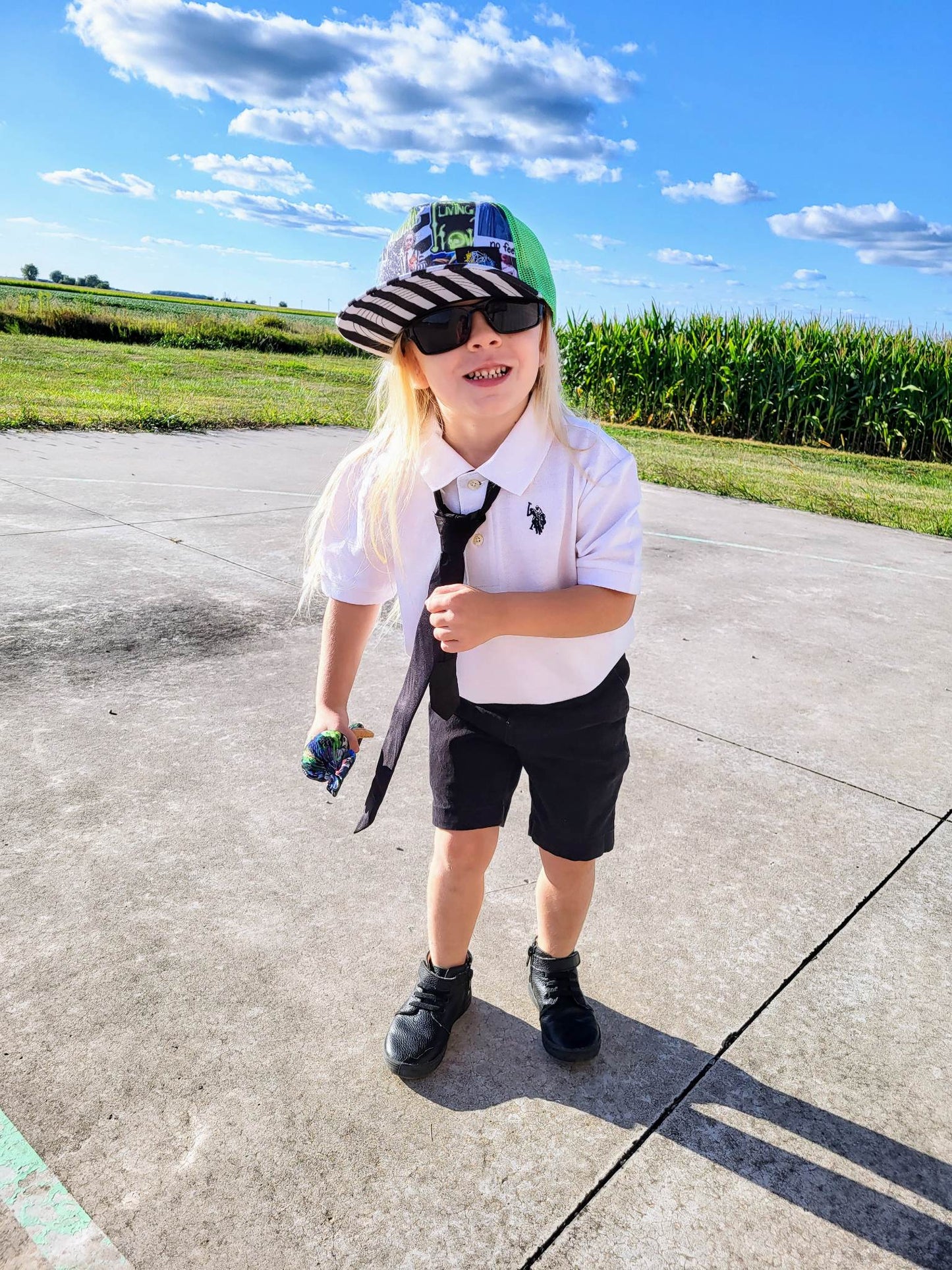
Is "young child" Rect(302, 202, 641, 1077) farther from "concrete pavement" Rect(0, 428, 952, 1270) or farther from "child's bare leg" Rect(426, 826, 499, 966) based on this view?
"concrete pavement" Rect(0, 428, 952, 1270)

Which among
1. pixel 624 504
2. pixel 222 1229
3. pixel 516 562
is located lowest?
pixel 222 1229

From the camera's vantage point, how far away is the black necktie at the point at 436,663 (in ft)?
5.75

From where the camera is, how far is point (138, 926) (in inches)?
88.5

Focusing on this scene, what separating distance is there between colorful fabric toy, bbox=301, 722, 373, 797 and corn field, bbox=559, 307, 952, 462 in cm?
1479

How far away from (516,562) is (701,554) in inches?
→ 183

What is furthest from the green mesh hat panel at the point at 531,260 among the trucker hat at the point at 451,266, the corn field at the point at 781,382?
the corn field at the point at 781,382

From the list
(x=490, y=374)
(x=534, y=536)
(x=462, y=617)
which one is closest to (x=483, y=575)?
(x=534, y=536)

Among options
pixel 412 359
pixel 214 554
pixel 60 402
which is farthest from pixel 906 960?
pixel 60 402

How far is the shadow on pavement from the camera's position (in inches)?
65.3

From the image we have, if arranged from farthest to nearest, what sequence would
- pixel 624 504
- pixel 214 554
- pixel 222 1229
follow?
pixel 214 554, pixel 624 504, pixel 222 1229

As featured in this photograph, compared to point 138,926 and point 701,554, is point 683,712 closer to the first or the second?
point 138,926

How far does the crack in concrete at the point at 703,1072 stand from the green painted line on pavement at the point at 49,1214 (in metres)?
0.64

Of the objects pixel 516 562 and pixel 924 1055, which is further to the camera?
pixel 924 1055

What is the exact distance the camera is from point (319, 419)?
447 inches
